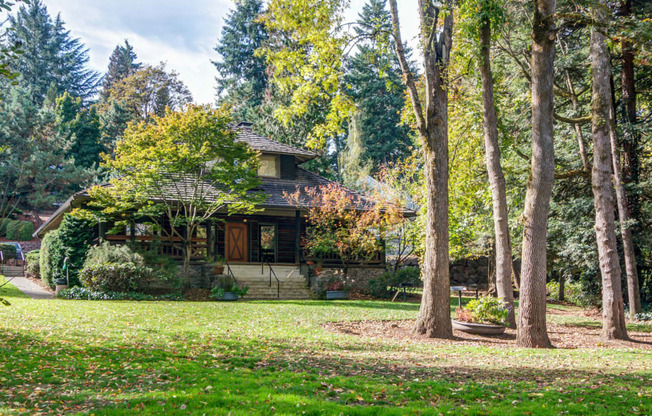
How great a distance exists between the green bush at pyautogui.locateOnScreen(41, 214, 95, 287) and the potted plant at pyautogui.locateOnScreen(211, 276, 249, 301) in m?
4.95

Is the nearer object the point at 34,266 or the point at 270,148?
the point at 34,266

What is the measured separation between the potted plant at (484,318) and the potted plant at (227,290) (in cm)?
934

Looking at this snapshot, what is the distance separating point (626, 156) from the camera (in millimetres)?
17031

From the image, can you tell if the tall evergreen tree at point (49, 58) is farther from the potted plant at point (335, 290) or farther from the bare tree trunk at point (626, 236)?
the bare tree trunk at point (626, 236)

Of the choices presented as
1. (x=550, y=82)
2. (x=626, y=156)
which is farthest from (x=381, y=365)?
(x=626, y=156)

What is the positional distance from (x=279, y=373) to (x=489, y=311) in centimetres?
700

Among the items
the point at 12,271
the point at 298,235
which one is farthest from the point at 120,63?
the point at 298,235

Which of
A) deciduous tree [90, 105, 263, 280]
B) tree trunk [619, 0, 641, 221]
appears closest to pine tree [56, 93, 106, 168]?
deciduous tree [90, 105, 263, 280]

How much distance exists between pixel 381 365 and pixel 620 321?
6566 millimetres

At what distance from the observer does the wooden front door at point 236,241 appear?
26.4 meters

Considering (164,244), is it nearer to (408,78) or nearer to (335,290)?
(335,290)

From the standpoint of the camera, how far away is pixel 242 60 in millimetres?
45969

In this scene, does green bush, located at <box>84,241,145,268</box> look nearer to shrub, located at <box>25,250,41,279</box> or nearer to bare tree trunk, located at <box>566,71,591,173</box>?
shrub, located at <box>25,250,41,279</box>

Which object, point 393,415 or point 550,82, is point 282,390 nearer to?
point 393,415
